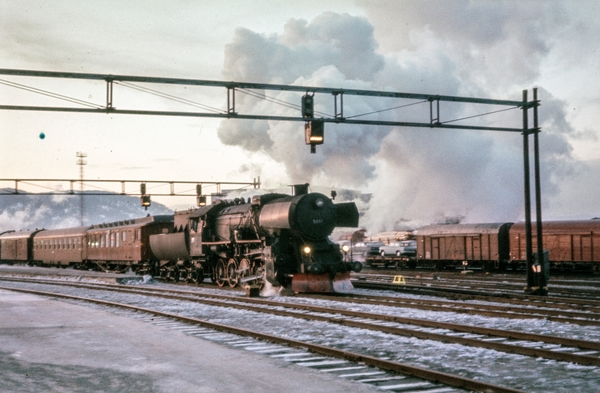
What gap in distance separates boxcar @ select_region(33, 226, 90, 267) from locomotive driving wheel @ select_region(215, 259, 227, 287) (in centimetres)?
1861

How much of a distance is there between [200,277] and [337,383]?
1754cm

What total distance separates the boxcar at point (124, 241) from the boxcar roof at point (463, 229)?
Answer: 1481 centimetres

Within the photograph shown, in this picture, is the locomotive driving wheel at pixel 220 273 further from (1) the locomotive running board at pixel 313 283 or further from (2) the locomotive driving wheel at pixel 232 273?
(1) the locomotive running board at pixel 313 283

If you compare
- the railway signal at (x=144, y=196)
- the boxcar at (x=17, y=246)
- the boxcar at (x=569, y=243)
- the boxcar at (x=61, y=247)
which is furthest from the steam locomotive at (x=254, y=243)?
the boxcar at (x=17, y=246)

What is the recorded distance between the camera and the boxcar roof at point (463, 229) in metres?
32.6

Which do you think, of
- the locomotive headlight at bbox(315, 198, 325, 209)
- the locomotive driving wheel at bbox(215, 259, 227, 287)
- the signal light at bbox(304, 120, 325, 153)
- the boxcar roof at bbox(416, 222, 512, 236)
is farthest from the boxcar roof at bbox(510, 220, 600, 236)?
the signal light at bbox(304, 120, 325, 153)

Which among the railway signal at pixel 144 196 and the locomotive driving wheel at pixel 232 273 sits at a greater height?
the railway signal at pixel 144 196

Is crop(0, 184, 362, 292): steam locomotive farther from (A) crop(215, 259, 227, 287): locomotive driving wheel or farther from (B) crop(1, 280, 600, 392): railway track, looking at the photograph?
(B) crop(1, 280, 600, 392): railway track

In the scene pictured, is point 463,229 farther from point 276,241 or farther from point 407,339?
point 407,339

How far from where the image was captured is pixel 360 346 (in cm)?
895

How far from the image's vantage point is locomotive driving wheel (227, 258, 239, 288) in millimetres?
20609

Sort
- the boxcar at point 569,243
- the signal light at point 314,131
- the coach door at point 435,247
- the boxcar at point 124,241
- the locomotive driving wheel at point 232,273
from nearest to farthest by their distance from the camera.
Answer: the signal light at point 314,131
the locomotive driving wheel at point 232,273
the boxcar at point 569,243
the boxcar at point 124,241
the coach door at point 435,247

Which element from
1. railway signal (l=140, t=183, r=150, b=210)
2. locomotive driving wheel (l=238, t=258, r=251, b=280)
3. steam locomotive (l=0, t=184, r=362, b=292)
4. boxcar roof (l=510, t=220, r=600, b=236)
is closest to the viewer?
steam locomotive (l=0, t=184, r=362, b=292)

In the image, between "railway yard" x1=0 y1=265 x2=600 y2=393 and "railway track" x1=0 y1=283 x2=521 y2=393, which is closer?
"railway track" x1=0 y1=283 x2=521 y2=393
